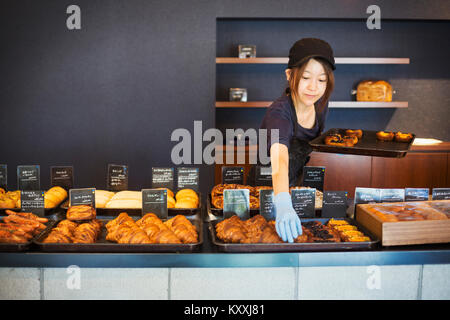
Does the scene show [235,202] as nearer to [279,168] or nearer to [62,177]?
[279,168]

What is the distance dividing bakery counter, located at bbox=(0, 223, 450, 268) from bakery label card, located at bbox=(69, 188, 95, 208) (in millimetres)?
385

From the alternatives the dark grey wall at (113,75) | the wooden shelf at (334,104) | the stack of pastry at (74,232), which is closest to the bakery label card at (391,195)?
the stack of pastry at (74,232)

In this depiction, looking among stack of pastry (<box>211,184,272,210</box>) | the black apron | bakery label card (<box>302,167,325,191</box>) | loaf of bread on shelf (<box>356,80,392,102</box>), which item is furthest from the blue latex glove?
loaf of bread on shelf (<box>356,80,392,102</box>)

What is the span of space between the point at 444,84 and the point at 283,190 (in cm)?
377

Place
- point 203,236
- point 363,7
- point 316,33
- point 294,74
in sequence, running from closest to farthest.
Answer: point 203,236, point 294,74, point 363,7, point 316,33

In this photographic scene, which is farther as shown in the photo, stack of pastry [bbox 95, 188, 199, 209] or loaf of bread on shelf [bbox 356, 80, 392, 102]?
loaf of bread on shelf [bbox 356, 80, 392, 102]

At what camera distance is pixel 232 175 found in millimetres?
2246

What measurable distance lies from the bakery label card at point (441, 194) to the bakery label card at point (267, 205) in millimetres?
797

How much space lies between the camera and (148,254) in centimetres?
143

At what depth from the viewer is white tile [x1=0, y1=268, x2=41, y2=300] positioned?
147 centimetres

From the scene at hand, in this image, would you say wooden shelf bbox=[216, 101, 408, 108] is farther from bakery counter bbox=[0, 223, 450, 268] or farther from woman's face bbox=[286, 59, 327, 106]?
bakery counter bbox=[0, 223, 450, 268]

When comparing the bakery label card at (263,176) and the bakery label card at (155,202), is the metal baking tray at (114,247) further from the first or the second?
the bakery label card at (263,176)
